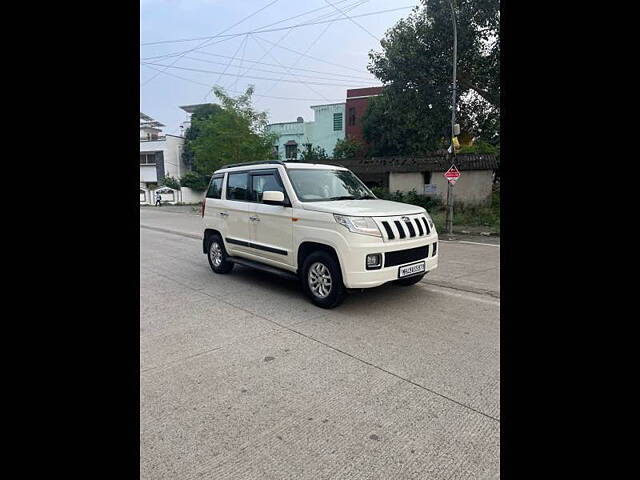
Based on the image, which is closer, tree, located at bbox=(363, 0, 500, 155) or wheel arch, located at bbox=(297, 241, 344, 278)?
wheel arch, located at bbox=(297, 241, 344, 278)

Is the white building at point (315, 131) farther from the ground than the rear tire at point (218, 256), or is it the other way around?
the white building at point (315, 131)

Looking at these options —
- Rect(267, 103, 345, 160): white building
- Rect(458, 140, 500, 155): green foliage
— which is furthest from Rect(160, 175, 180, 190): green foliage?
Rect(458, 140, 500, 155): green foliage

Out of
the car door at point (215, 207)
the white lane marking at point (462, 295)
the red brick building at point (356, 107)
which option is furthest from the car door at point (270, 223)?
the red brick building at point (356, 107)

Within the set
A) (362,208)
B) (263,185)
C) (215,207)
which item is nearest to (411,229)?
(362,208)

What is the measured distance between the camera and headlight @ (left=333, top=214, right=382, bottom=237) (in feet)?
15.8

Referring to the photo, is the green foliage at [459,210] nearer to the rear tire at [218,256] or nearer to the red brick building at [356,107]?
the rear tire at [218,256]

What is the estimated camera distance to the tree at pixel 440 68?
16.7m

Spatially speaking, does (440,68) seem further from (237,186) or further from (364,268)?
(364,268)

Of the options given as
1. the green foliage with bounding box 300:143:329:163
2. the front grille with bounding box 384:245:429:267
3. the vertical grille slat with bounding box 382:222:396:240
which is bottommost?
the front grille with bounding box 384:245:429:267

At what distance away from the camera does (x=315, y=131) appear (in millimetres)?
37719

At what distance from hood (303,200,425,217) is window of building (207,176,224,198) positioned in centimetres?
263

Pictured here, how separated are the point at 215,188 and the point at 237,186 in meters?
0.80

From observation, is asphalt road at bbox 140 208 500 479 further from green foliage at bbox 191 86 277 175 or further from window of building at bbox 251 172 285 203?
green foliage at bbox 191 86 277 175
